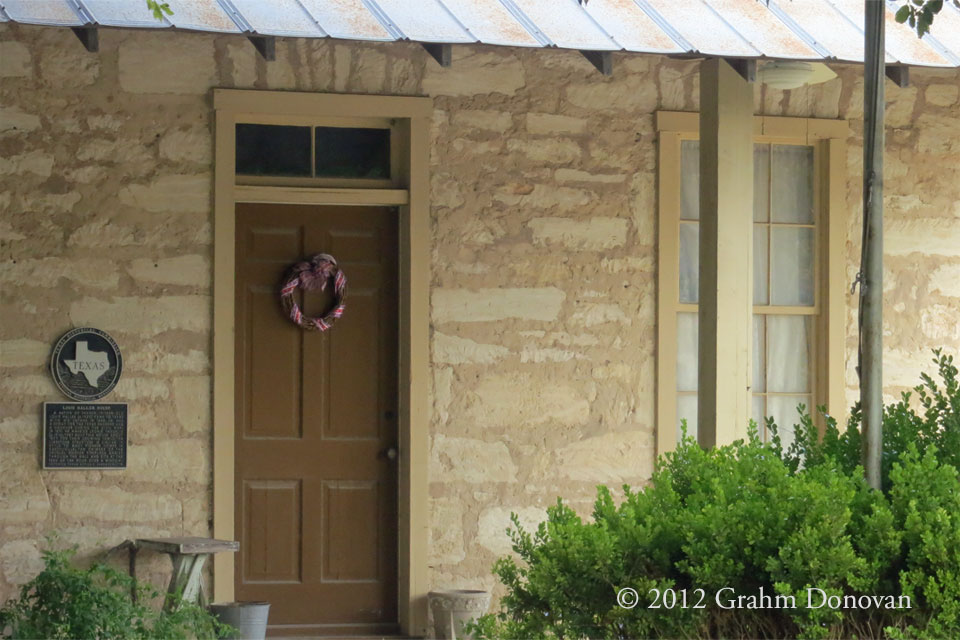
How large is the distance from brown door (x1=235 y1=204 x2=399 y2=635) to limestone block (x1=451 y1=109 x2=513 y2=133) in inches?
24.5

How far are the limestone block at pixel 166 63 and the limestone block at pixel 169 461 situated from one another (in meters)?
1.85

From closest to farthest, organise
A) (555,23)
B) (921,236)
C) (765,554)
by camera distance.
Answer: (765,554) < (555,23) < (921,236)

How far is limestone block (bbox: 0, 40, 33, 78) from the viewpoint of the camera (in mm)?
6785

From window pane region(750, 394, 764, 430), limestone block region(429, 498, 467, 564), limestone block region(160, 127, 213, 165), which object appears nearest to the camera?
limestone block region(160, 127, 213, 165)

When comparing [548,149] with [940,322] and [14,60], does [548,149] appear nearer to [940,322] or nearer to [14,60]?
[940,322]

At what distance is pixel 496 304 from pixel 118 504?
224 cm

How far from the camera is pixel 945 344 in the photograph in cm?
781

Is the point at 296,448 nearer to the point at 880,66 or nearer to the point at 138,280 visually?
the point at 138,280

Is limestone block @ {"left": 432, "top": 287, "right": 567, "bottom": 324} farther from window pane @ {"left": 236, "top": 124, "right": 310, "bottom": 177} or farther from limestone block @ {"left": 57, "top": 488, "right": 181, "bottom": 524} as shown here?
limestone block @ {"left": 57, "top": 488, "right": 181, "bottom": 524}

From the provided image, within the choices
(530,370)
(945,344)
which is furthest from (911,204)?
(530,370)

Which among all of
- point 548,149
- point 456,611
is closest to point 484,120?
point 548,149

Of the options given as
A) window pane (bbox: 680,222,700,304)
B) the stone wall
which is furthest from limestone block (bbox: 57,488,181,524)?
window pane (bbox: 680,222,700,304)

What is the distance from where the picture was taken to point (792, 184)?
7719 millimetres

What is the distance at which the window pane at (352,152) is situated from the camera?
7.27 metres
